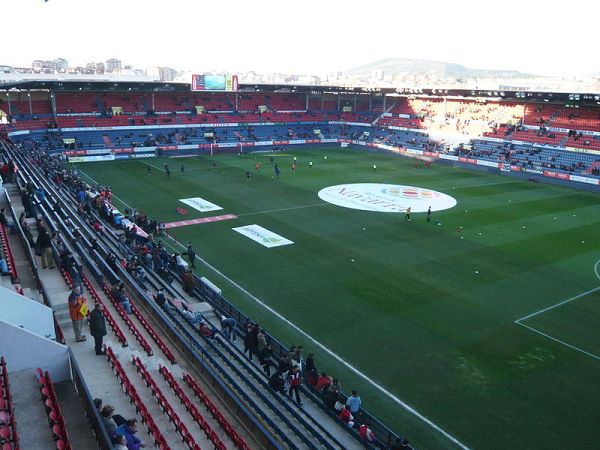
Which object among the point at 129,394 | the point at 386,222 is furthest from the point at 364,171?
the point at 129,394

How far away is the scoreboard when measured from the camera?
7475 centimetres

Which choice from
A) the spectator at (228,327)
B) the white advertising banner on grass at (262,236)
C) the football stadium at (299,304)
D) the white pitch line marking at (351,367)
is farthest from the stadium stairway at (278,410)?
the white advertising banner on grass at (262,236)

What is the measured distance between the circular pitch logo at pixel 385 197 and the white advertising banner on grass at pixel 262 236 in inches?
388

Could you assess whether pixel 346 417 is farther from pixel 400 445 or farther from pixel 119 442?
pixel 119 442

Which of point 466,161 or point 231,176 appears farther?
point 466,161

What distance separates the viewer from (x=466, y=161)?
216ft

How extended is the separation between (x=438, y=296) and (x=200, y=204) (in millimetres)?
22742

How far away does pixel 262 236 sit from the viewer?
33281 mm

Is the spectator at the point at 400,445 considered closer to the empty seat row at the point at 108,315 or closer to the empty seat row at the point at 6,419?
the empty seat row at the point at 108,315

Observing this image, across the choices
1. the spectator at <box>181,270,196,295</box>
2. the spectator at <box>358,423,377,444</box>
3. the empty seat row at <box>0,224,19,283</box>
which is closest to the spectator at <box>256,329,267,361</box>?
the spectator at <box>358,423,377,444</box>

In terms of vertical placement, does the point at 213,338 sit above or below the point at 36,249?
below

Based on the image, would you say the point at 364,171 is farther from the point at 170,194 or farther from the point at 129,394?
the point at 129,394

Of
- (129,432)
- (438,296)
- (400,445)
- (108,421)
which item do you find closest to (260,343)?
(400,445)

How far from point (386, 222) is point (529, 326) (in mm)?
16575
